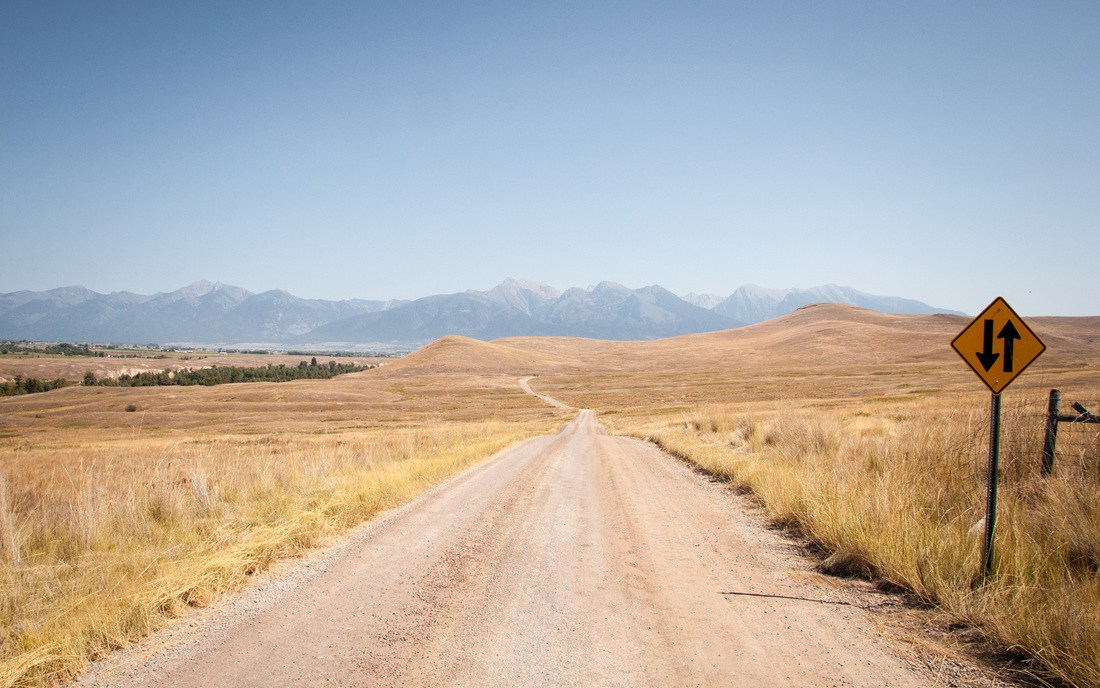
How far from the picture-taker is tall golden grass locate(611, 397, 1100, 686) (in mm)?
4725

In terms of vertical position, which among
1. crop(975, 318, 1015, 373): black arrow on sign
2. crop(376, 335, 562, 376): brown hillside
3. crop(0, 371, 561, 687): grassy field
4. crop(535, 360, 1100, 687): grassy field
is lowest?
crop(376, 335, 562, 376): brown hillside

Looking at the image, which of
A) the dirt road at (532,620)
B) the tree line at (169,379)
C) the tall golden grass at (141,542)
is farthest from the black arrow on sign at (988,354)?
the tree line at (169,379)

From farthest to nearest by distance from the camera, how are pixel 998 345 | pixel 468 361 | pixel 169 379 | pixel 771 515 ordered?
pixel 468 361 → pixel 169 379 → pixel 771 515 → pixel 998 345

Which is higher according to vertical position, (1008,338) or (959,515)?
(1008,338)

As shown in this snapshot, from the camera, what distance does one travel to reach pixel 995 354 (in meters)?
6.23

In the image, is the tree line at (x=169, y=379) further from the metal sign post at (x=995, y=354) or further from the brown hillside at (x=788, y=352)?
the metal sign post at (x=995, y=354)

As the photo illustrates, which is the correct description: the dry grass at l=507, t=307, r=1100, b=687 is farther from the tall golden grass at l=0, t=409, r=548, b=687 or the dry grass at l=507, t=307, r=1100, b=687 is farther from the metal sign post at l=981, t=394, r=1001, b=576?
the tall golden grass at l=0, t=409, r=548, b=687

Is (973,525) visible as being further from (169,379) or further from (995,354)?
(169,379)

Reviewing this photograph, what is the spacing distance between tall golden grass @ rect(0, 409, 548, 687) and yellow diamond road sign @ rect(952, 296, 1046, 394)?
9.25 meters

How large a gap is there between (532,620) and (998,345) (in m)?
6.20

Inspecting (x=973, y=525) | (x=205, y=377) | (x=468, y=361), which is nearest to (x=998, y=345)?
(x=973, y=525)

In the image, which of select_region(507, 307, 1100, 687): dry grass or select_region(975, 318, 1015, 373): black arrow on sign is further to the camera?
select_region(975, 318, 1015, 373): black arrow on sign

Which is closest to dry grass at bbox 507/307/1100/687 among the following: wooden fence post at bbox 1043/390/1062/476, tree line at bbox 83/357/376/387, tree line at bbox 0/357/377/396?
wooden fence post at bbox 1043/390/1062/476

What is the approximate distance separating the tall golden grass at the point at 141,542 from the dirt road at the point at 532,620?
18.5 inches
